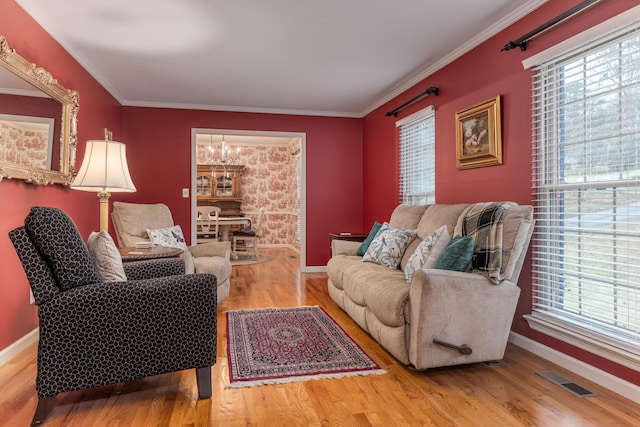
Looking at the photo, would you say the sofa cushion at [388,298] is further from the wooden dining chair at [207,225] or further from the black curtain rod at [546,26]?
the wooden dining chair at [207,225]

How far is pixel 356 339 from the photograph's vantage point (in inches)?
114

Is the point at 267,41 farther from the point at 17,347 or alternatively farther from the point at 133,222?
the point at 17,347

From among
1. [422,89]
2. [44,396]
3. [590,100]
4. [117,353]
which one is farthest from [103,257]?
[422,89]

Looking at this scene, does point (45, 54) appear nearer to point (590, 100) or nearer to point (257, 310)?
point (257, 310)

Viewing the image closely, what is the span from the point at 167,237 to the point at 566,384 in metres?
3.41

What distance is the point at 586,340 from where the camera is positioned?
224cm

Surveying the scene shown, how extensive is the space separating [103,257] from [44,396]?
0.68m

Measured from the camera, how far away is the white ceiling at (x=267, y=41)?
2.76 meters

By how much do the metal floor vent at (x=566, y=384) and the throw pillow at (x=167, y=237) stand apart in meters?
3.18

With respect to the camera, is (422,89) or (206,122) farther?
(206,122)

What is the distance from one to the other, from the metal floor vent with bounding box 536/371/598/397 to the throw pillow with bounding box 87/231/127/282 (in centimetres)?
252

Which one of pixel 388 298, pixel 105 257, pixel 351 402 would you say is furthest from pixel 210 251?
pixel 351 402

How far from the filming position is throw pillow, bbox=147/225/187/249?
366 centimetres

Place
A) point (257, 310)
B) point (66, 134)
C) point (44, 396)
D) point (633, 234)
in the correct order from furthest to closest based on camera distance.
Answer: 1. point (257, 310)
2. point (66, 134)
3. point (633, 234)
4. point (44, 396)
